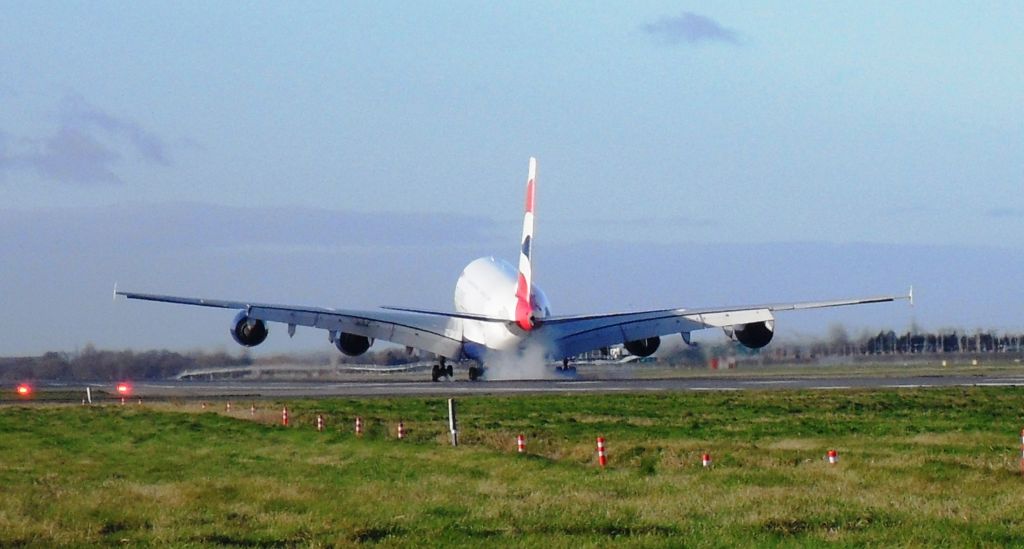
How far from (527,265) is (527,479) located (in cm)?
4585

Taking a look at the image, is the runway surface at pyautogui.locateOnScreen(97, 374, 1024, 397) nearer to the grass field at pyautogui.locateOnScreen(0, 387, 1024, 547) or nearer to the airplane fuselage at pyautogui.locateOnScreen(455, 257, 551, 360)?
the airplane fuselage at pyautogui.locateOnScreen(455, 257, 551, 360)

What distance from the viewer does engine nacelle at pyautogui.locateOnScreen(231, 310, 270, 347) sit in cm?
6975

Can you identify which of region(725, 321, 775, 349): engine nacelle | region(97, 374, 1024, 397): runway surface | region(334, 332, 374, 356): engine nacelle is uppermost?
region(334, 332, 374, 356): engine nacelle

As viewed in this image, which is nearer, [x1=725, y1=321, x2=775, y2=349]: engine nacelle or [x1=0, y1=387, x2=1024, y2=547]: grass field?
[x1=0, y1=387, x2=1024, y2=547]: grass field

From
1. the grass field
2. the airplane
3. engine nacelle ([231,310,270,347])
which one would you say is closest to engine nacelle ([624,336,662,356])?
the airplane

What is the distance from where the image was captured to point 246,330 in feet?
229

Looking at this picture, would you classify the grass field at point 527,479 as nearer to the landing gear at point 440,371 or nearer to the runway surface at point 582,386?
the runway surface at point 582,386

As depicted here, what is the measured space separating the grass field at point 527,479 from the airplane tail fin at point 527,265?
2356 cm

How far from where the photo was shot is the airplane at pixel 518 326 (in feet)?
224

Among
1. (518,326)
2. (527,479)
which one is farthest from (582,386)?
(527,479)

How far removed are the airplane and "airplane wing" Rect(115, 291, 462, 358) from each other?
0.04 metres

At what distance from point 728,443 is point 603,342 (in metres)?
40.7

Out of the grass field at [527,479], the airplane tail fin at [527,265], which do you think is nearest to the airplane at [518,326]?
the airplane tail fin at [527,265]

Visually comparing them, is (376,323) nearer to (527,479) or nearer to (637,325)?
(637,325)
